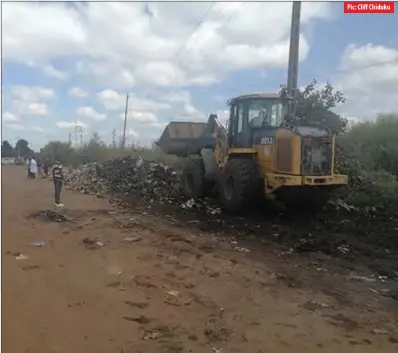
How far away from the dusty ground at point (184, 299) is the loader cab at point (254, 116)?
303 centimetres

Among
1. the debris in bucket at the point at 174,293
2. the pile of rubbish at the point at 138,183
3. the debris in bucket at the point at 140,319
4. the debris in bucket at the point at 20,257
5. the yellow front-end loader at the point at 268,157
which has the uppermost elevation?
the yellow front-end loader at the point at 268,157

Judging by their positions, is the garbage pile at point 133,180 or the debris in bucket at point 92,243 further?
the garbage pile at point 133,180

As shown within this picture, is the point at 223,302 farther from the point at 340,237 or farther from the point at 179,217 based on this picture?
the point at 179,217

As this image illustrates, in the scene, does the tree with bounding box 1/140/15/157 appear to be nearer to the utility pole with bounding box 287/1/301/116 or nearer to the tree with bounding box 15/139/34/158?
the tree with bounding box 15/139/34/158

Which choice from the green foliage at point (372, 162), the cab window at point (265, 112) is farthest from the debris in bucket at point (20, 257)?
the green foliage at point (372, 162)

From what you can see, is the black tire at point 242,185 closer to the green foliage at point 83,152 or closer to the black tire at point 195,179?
the black tire at point 195,179

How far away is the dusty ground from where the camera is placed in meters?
4.20

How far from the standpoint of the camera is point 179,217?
35.7 feet

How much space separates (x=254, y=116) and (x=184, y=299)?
617 centimetres

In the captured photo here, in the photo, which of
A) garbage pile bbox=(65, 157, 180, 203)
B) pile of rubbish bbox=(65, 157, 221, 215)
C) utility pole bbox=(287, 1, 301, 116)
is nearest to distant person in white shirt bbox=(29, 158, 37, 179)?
garbage pile bbox=(65, 157, 180, 203)

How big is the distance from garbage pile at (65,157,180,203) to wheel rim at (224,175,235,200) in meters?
3.26

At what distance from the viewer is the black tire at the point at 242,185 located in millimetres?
10016

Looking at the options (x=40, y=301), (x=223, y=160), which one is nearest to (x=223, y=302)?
(x=40, y=301)

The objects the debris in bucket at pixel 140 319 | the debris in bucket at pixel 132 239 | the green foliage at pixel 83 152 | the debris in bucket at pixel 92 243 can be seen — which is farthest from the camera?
the green foliage at pixel 83 152
